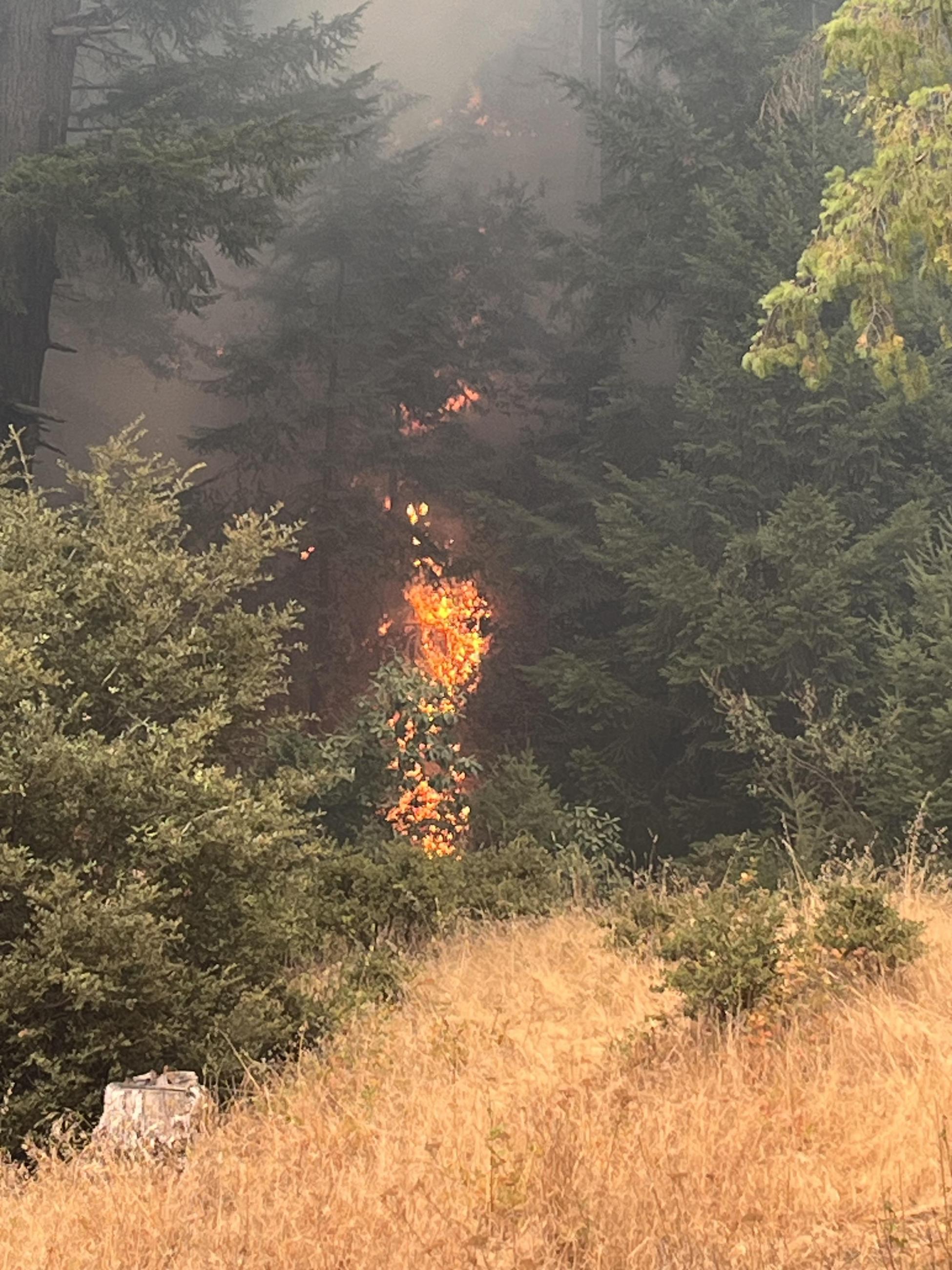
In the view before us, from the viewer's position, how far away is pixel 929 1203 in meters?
3.73

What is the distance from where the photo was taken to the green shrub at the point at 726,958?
580 cm

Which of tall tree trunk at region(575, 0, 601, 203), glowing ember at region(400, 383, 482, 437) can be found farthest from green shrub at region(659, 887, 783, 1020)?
tall tree trunk at region(575, 0, 601, 203)

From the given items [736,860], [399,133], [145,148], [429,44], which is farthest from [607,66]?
[736,860]

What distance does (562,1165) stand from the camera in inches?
159

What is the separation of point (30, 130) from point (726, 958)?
1497 cm

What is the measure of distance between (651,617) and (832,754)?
15.9 feet

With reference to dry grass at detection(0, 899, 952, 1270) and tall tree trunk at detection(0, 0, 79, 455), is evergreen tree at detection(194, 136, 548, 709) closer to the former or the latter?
tall tree trunk at detection(0, 0, 79, 455)

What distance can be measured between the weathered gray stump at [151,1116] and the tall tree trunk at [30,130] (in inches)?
466

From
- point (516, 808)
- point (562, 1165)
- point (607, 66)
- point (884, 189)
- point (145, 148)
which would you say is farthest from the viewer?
point (607, 66)

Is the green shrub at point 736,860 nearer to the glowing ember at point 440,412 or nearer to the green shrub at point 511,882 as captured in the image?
the green shrub at point 511,882

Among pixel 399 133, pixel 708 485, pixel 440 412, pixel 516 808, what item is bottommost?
pixel 516 808

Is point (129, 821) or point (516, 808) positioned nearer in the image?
point (129, 821)

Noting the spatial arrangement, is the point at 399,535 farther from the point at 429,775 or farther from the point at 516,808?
the point at 516,808

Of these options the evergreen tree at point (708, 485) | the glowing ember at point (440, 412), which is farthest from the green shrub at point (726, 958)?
the glowing ember at point (440, 412)
